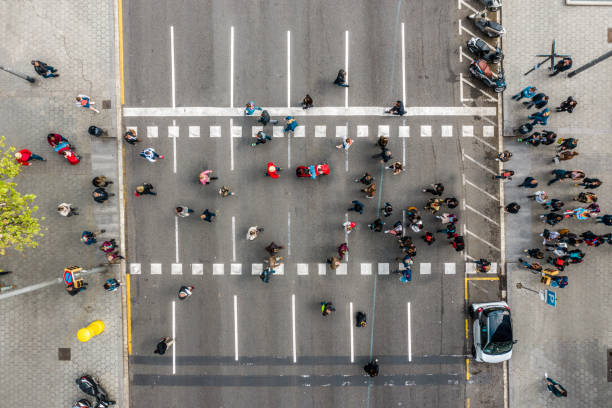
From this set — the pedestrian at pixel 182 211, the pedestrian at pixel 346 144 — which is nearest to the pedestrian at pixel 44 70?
the pedestrian at pixel 182 211

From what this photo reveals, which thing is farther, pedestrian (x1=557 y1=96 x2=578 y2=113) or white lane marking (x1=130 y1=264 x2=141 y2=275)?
white lane marking (x1=130 y1=264 x2=141 y2=275)

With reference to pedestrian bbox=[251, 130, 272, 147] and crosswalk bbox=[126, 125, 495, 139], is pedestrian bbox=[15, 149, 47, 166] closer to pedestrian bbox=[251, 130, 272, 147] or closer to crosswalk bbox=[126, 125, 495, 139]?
crosswalk bbox=[126, 125, 495, 139]

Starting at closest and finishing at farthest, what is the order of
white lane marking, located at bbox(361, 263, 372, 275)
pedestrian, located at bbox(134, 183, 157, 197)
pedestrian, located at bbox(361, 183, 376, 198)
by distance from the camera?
pedestrian, located at bbox(134, 183, 157, 197), pedestrian, located at bbox(361, 183, 376, 198), white lane marking, located at bbox(361, 263, 372, 275)

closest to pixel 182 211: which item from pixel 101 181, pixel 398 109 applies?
pixel 101 181

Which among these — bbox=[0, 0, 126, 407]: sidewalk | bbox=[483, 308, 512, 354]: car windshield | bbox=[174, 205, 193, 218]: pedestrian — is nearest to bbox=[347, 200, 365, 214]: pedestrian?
bbox=[483, 308, 512, 354]: car windshield

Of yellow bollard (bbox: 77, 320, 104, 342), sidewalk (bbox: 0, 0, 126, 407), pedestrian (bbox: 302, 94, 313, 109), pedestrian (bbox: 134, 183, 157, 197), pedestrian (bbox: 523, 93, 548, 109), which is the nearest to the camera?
yellow bollard (bbox: 77, 320, 104, 342)

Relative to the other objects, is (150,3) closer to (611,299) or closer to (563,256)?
(563,256)

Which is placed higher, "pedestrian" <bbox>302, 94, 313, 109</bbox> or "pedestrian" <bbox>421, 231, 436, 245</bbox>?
"pedestrian" <bbox>302, 94, 313, 109</bbox>

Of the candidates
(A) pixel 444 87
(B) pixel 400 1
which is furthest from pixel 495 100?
(B) pixel 400 1
